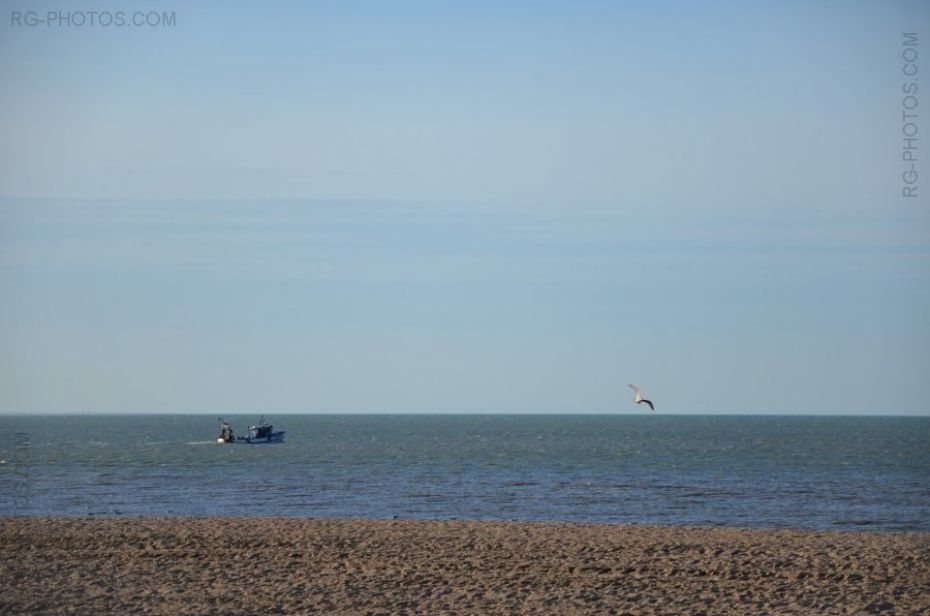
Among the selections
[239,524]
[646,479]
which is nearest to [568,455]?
[646,479]

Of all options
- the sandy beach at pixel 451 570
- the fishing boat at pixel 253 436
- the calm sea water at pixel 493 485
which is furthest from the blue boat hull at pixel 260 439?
the sandy beach at pixel 451 570

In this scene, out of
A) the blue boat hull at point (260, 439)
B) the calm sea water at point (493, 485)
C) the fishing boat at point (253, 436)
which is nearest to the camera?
the calm sea water at point (493, 485)

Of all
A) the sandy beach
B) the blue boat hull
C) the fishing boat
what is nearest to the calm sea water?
the sandy beach

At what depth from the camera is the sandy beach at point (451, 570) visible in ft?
58.9

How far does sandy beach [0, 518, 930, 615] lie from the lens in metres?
18.0

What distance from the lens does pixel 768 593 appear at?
748 inches

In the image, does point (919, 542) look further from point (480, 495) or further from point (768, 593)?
point (480, 495)

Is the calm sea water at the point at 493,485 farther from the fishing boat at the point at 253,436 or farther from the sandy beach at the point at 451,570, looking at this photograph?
the fishing boat at the point at 253,436

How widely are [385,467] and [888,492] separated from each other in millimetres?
25941

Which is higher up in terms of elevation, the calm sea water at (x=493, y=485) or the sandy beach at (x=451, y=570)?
the sandy beach at (x=451, y=570)

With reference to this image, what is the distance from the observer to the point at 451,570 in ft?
69.2

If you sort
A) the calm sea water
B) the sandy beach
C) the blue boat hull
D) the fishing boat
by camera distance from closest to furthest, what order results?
1. the sandy beach
2. the calm sea water
3. the fishing boat
4. the blue boat hull

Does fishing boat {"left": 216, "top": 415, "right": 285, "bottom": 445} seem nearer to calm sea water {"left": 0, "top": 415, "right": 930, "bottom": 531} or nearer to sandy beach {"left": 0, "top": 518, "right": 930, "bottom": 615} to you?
calm sea water {"left": 0, "top": 415, "right": 930, "bottom": 531}

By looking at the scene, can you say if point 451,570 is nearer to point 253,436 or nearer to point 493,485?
point 493,485
